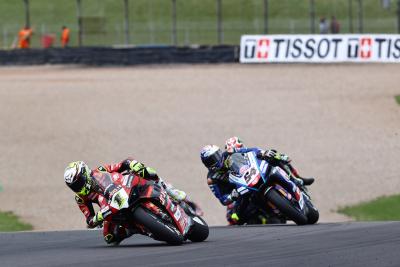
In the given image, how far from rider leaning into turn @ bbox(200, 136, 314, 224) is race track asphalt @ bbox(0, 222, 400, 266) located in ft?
3.19

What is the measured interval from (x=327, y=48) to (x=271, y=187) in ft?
76.7

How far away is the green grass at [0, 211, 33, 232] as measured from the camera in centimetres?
2069

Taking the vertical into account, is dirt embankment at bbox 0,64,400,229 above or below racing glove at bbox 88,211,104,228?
below

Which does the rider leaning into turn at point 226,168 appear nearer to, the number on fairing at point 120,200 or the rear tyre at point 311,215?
the rear tyre at point 311,215

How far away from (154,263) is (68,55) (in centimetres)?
3154

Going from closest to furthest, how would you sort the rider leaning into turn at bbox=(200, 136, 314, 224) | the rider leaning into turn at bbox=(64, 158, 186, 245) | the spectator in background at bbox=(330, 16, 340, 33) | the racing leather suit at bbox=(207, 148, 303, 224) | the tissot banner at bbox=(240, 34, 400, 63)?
the rider leaning into turn at bbox=(64, 158, 186, 245) → the rider leaning into turn at bbox=(200, 136, 314, 224) → the racing leather suit at bbox=(207, 148, 303, 224) → the tissot banner at bbox=(240, 34, 400, 63) → the spectator in background at bbox=(330, 16, 340, 33)

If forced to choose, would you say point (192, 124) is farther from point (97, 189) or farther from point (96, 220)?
point (96, 220)

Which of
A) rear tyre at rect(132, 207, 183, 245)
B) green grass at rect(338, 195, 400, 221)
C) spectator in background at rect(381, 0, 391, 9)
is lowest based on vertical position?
green grass at rect(338, 195, 400, 221)

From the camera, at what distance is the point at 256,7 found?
52938 millimetres

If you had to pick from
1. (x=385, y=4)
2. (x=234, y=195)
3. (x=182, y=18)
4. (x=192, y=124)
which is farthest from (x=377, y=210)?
(x=182, y=18)

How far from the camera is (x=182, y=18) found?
182 ft

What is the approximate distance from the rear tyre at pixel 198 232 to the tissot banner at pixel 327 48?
24.7 m

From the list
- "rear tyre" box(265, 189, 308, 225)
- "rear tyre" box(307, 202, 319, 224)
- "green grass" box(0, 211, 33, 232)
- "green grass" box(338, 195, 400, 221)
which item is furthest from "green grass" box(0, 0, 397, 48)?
"rear tyre" box(265, 189, 308, 225)

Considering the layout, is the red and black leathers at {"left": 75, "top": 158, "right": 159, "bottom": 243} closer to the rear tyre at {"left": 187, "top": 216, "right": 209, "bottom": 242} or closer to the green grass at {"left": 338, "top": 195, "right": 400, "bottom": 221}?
the rear tyre at {"left": 187, "top": 216, "right": 209, "bottom": 242}
